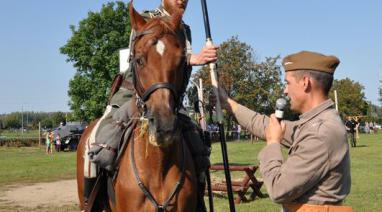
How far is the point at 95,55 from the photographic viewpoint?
65.1 meters

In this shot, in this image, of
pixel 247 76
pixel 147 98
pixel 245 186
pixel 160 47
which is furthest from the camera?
pixel 247 76

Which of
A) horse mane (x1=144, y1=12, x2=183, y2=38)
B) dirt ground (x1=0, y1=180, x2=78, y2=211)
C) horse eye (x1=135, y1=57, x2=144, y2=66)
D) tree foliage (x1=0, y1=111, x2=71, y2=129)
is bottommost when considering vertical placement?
dirt ground (x1=0, y1=180, x2=78, y2=211)

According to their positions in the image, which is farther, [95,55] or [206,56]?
[95,55]

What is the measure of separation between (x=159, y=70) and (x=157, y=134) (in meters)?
0.60

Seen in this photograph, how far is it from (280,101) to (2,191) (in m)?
15.8

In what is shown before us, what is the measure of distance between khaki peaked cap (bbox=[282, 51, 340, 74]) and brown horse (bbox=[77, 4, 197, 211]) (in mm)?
1175

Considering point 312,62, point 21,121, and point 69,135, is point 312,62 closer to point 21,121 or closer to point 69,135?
point 69,135

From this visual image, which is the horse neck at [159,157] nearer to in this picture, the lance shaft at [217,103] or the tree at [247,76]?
the lance shaft at [217,103]

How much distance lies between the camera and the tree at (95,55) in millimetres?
64062

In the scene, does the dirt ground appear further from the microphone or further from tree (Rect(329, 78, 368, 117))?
tree (Rect(329, 78, 368, 117))

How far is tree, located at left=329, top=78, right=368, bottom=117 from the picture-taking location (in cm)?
8775

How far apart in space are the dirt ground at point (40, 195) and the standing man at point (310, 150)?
11182mm

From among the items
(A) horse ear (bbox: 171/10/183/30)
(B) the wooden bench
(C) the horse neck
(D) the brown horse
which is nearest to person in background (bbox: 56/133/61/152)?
(B) the wooden bench

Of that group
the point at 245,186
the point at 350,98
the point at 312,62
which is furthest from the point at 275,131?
the point at 350,98
